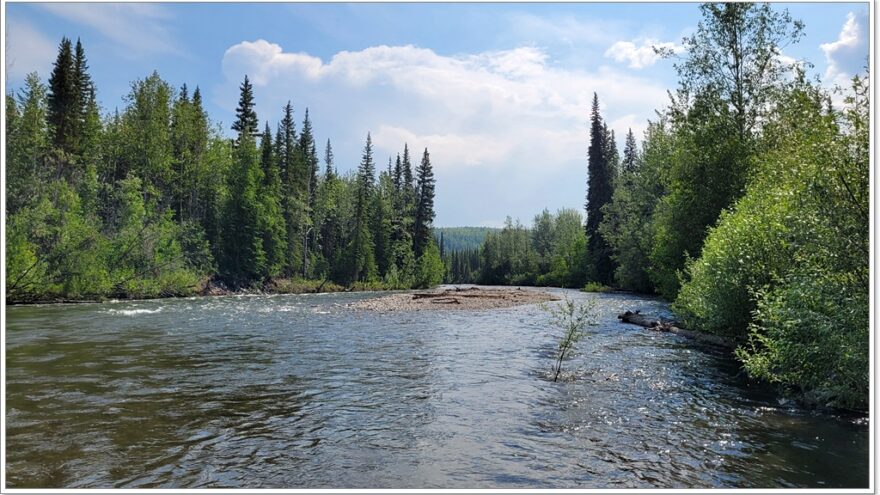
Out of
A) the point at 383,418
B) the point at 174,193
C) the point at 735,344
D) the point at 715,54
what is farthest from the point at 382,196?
the point at 383,418

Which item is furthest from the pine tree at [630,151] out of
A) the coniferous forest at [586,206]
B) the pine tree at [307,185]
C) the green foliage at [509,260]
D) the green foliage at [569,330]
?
the green foliage at [569,330]

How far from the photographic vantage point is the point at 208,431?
29.4 feet

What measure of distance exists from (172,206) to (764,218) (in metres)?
64.9

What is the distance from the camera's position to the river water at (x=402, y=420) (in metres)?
7.32

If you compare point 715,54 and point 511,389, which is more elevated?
point 715,54

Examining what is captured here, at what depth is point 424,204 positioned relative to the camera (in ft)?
297

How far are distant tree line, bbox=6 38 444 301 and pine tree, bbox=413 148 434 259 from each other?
21 centimetres

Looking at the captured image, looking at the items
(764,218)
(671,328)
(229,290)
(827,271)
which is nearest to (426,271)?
(229,290)

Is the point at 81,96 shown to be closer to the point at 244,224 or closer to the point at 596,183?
the point at 244,224

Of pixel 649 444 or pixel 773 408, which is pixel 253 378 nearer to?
pixel 649 444

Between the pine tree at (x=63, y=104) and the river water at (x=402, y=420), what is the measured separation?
131 feet

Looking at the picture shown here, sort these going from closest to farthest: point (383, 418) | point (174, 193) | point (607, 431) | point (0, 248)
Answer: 1. point (0, 248)
2. point (607, 431)
3. point (383, 418)
4. point (174, 193)

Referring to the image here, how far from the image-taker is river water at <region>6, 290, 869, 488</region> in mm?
7324

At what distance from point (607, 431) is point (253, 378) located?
8652 mm
